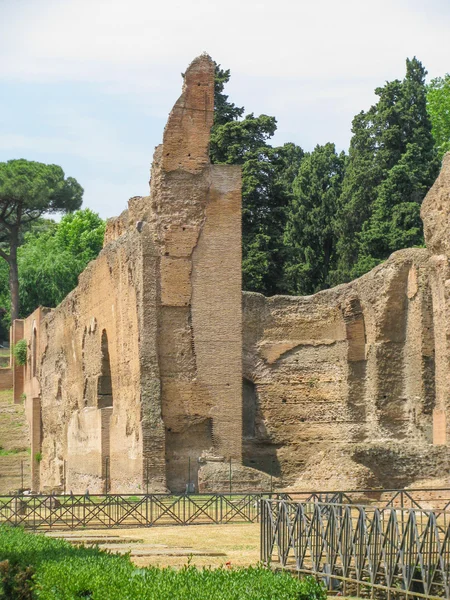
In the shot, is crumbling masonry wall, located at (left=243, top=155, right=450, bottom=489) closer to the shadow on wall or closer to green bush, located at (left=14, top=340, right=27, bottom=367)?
the shadow on wall

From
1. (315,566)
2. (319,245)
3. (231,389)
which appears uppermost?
(319,245)

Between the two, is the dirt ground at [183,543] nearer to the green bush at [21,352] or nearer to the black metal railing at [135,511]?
the black metal railing at [135,511]

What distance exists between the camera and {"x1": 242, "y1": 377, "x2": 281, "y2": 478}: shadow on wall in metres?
25.4

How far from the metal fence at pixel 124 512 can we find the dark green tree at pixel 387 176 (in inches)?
595

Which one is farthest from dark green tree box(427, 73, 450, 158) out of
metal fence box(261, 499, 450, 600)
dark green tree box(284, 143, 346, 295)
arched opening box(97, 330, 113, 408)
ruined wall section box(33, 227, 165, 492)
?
metal fence box(261, 499, 450, 600)

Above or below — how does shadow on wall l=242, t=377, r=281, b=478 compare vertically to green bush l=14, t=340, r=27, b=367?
below

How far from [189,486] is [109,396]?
17.8 ft

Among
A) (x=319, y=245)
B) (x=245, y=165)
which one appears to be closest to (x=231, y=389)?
(x=245, y=165)

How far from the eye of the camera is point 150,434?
2303 cm

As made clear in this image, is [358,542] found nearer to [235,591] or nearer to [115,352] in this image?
[235,591]

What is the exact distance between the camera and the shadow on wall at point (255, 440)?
25.4 meters

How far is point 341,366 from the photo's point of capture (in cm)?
2559

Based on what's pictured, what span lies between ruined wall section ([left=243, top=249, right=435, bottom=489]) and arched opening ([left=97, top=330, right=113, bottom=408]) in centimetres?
354

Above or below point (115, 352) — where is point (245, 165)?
above
